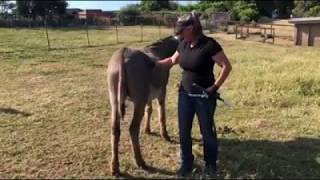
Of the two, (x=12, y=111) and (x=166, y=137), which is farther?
(x=12, y=111)

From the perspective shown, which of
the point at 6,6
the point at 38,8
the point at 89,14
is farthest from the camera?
the point at 89,14

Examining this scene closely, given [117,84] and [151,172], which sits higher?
[117,84]

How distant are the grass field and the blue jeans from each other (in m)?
0.25

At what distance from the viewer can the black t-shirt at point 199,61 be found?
5.38m

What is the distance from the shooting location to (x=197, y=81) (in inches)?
221

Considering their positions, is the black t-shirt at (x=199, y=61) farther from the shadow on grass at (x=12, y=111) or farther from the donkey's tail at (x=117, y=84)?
the shadow on grass at (x=12, y=111)

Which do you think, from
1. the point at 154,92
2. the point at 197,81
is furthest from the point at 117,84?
the point at 197,81

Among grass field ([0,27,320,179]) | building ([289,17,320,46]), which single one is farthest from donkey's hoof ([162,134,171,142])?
building ([289,17,320,46])

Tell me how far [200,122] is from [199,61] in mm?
771

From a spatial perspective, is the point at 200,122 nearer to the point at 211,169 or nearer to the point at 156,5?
the point at 211,169

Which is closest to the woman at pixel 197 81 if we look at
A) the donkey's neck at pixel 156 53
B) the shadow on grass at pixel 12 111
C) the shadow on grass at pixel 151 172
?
the shadow on grass at pixel 151 172

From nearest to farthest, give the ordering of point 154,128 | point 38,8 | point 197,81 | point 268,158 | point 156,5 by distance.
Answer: point 197,81 < point 268,158 < point 154,128 < point 38,8 < point 156,5

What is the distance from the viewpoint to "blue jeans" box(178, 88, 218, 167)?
566 centimetres

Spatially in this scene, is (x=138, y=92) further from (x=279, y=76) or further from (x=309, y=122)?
(x=279, y=76)
